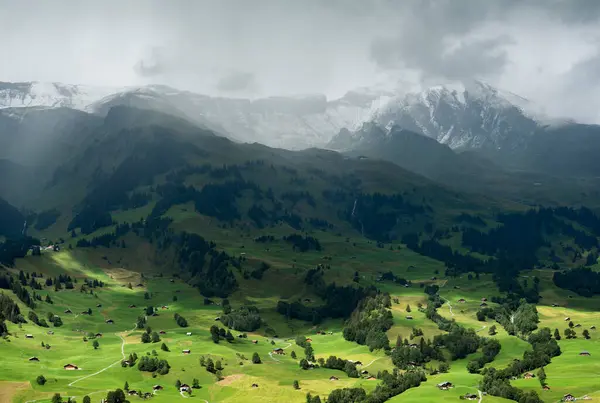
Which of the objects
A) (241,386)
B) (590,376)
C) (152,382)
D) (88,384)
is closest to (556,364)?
(590,376)

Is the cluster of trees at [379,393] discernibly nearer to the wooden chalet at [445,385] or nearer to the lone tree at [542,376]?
the wooden chalet at [445,385]

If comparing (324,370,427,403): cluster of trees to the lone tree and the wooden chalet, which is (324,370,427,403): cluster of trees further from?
the lone tree

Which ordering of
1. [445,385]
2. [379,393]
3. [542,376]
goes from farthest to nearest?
[445,385]
[379,393]
[542,376]

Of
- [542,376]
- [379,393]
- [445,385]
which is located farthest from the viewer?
[445,385]

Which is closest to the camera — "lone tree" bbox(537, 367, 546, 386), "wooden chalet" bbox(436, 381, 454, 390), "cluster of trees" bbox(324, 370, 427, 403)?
"lone tree" bbox(537, 367, 546, 386)

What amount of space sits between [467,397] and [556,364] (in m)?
44.7

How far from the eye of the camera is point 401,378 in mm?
199500

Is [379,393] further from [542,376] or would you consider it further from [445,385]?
[542,376]

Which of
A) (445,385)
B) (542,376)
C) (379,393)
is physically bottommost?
(379,393)

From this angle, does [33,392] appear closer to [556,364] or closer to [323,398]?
[323,398]

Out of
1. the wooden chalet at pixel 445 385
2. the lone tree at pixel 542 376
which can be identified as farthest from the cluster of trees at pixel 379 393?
the lone tree at pixel 542 376

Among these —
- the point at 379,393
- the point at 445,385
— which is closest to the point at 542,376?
the point at 445,385

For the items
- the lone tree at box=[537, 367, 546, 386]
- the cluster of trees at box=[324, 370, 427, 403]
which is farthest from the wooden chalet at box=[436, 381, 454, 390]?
the lone tree at box=[537, 367, 546, 386]

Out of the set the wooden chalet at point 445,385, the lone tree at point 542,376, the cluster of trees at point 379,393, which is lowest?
the cluster of trees at point 379,393
